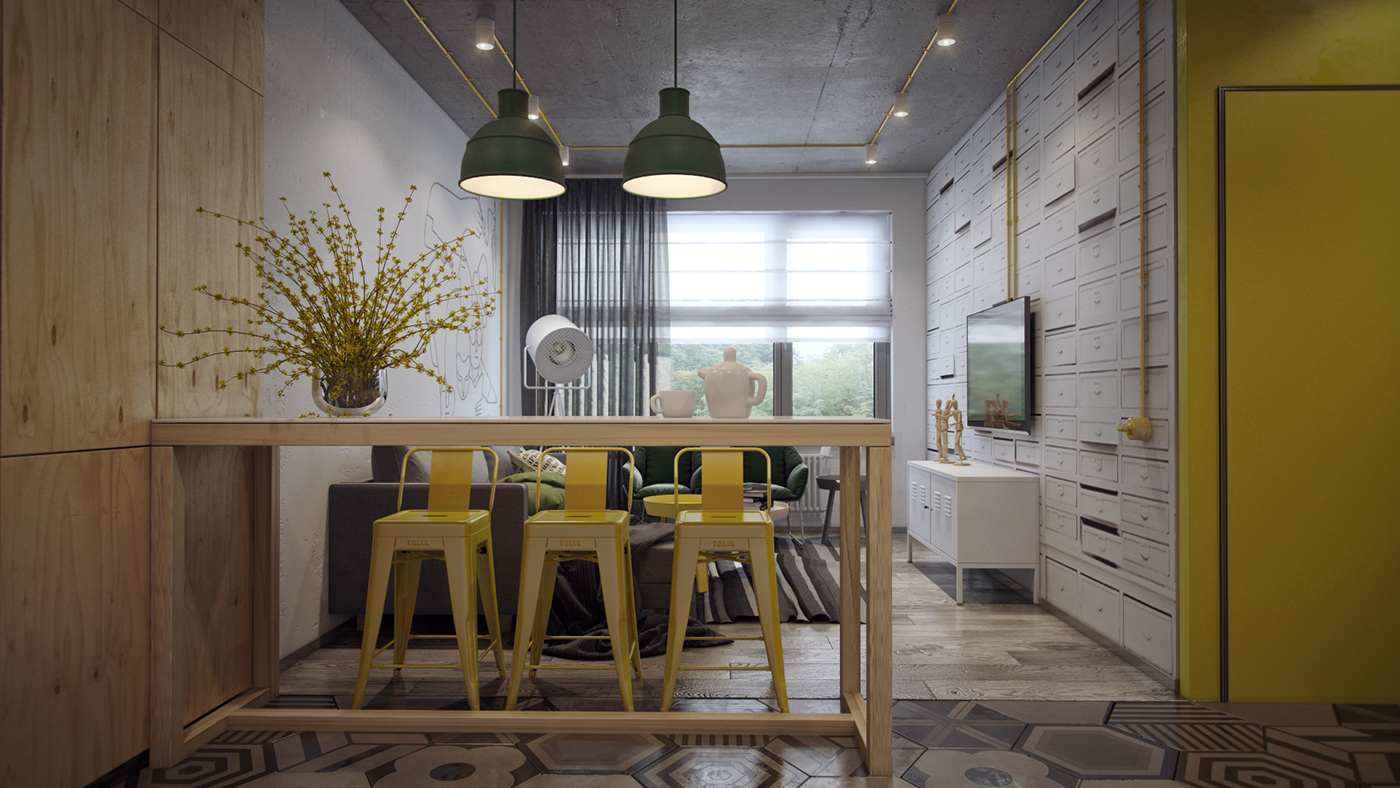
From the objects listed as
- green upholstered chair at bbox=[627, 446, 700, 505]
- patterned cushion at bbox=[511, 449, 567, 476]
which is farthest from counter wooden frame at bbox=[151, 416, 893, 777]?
green upholstered chair at bbox=[627, 446, 700, 505]

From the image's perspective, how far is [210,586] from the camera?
2328 millimetres

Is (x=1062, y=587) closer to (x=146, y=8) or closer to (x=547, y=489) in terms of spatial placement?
(x=547, y=489)

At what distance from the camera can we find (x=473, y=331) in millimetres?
5379

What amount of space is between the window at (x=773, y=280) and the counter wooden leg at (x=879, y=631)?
4236mm

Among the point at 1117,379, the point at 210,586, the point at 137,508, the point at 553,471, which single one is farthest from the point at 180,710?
the point at 1117,379

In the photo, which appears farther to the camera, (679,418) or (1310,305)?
(1310,305)

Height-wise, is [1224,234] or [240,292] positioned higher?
[1224,234]

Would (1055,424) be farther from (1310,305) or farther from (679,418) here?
(679,418)

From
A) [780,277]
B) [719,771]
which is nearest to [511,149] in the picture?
[719,771]

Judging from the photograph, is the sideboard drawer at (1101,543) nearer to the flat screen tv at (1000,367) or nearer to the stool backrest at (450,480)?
the flat screen tv at (1000,367)

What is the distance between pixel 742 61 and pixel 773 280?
2.41 m

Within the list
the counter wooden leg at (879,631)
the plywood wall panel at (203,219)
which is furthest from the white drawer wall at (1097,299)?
the plywood wall panel at (203,219)

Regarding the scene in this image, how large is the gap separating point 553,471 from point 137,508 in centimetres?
245

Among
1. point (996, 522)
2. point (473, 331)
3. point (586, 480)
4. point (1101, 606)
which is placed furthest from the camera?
point (473, 331)
